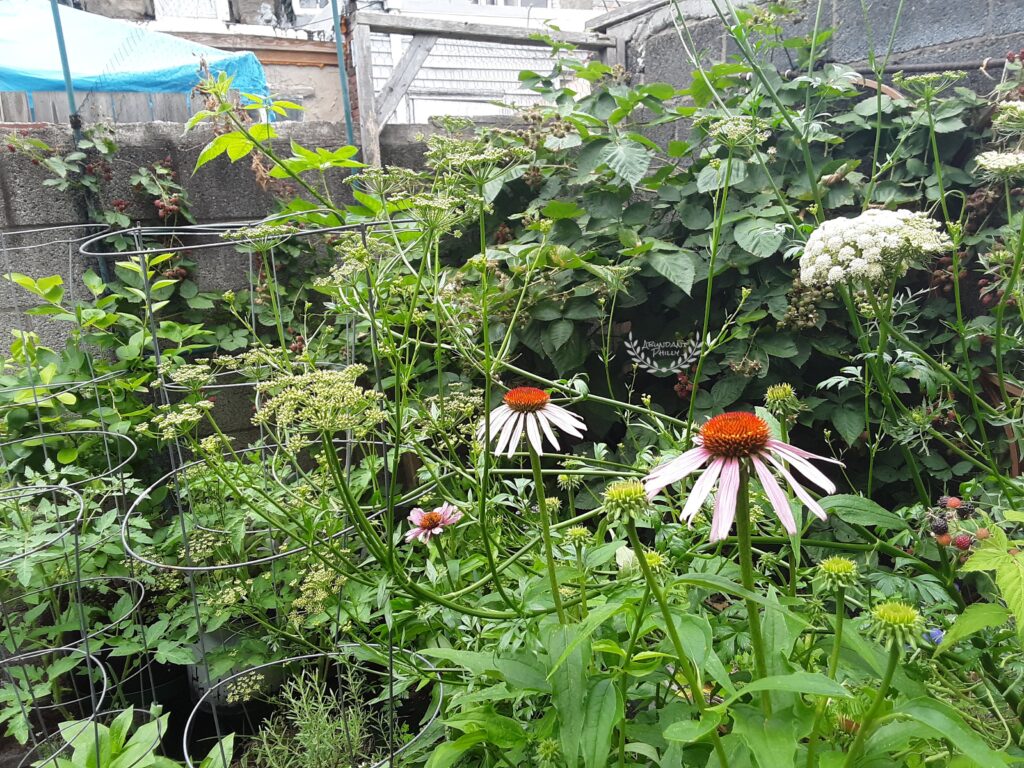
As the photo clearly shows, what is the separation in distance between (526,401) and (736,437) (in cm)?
30

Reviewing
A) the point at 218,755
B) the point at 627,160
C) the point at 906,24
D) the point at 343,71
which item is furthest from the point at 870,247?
the point at 343,71

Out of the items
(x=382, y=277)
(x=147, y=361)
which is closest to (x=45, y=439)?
(x=147, y=361)

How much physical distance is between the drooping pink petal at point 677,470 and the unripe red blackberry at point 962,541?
478 mm

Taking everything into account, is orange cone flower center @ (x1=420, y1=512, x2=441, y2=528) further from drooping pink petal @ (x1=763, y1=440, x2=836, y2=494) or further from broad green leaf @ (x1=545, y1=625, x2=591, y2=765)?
drooping pink petal @ (x1=763, y1=440, x2=836, y2=494)

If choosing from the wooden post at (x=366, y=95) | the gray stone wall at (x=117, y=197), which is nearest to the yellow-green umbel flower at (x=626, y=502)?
the gray stone wall at (x=117, y=197)

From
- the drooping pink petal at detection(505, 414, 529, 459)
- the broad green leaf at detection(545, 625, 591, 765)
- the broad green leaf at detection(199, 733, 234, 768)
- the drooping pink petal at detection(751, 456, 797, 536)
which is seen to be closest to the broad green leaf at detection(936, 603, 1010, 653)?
the drooping pink petal at detection(751, 456, 797, 536)

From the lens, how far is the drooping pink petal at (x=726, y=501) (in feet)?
1.90

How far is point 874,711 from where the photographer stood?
584 millimetres

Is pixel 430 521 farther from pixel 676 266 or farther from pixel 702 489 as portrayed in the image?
pixel 676 266

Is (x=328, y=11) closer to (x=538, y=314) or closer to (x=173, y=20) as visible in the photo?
(x=173, y=20)

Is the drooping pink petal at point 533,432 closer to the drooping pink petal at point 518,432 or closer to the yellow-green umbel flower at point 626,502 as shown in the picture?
the drooping pink petal at point 518,432

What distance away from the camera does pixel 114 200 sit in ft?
7.88

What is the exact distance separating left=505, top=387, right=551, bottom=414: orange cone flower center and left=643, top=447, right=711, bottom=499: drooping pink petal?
221mm

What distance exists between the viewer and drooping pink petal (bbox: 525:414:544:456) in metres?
0.79
